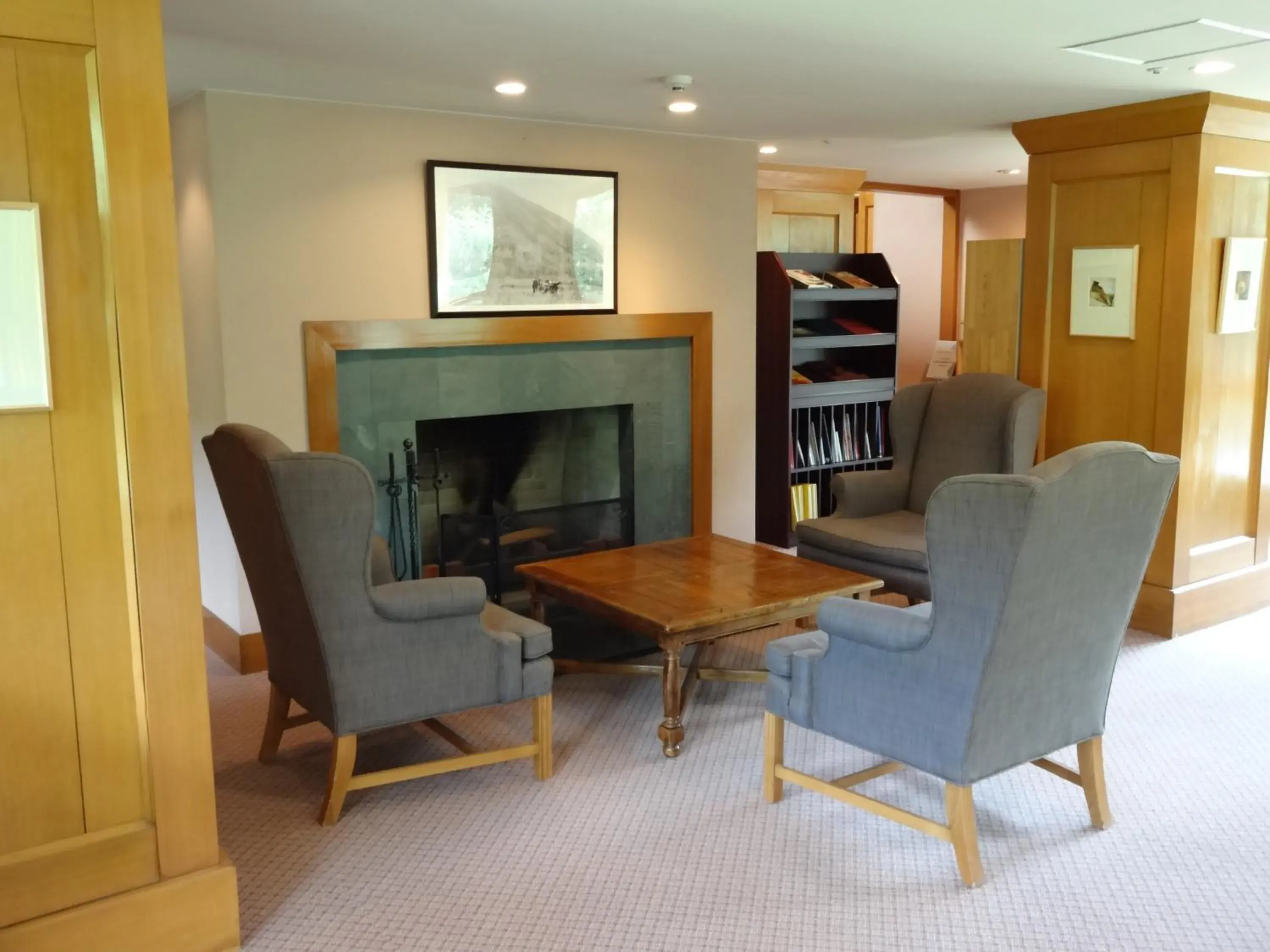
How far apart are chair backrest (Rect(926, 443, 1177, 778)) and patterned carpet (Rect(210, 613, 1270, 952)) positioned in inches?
14.4

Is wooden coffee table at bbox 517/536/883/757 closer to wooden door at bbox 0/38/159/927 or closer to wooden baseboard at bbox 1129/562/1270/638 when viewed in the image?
wooden baseboard at bbox 1129/562/1270/638

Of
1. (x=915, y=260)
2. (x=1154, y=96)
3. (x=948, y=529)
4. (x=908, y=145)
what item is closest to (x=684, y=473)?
(x=908, y=145)

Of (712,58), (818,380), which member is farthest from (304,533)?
(818,380)

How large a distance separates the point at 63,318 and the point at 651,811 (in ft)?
6.55

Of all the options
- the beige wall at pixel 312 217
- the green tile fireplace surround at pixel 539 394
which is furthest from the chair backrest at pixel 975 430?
the beige wall at pixel 312 217

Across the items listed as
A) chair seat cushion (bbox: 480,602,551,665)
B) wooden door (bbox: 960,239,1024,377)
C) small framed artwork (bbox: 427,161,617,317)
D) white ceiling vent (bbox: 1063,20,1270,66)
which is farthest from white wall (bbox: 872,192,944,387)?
chair seat cushion (bbox: 480,602,551,665)

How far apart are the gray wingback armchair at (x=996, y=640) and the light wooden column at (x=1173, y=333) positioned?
2.07 m

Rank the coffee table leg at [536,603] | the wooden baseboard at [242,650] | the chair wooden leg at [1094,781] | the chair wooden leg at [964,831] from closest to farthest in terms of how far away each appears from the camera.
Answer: the chair wooden leg at [964,831], the chair wooden leg at [1094,781], the coffee table leg at [536,603], the wooden baseboard at [242,650]

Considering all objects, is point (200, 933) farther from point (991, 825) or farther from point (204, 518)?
point (204, 518)

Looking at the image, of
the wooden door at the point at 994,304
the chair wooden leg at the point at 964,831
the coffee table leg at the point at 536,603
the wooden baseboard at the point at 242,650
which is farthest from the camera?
the wooden door at the point at 994,304

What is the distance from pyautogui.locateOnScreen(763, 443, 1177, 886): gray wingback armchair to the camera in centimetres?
258

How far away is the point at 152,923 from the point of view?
7.97 ft

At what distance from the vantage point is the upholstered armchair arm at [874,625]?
2777 millimetres

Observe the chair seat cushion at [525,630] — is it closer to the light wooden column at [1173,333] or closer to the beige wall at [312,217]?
the beige wall at [312,217]
